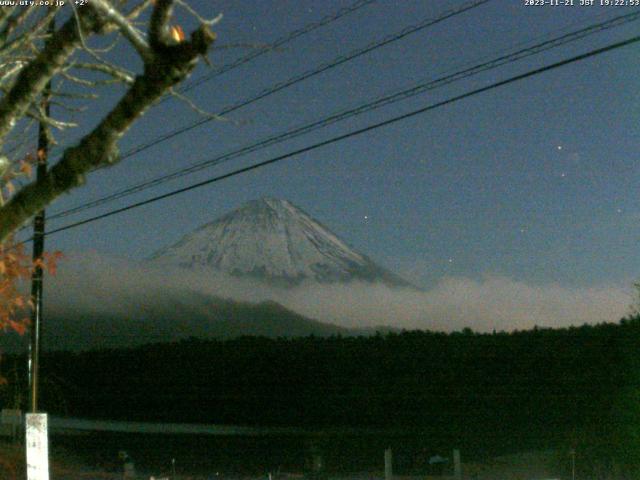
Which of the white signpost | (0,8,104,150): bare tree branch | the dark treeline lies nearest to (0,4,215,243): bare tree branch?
(0,8,104,150): bare tree branch

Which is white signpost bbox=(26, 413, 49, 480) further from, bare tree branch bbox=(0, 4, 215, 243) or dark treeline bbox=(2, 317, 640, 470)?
dark treeline bbox=(2, 317, 640, 470)

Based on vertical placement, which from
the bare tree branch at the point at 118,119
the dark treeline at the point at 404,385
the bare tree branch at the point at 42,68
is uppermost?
the bare tree branch at the point at 42,68

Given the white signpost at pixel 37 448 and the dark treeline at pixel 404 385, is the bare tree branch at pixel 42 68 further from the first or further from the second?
the dark treeline at pixel 404 385

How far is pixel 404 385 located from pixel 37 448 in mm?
29967

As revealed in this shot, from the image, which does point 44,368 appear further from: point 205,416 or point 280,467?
point 280,467

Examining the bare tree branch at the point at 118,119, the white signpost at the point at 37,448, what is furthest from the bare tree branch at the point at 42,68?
the white signpost at the point at 37,448

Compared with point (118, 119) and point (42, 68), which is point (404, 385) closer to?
point (42, 68)

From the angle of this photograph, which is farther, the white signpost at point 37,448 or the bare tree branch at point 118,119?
the white signpost at point 37,448

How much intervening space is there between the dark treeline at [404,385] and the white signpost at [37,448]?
1513 cm

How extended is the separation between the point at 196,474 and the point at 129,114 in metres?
25.0

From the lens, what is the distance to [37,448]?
1218 centimetres

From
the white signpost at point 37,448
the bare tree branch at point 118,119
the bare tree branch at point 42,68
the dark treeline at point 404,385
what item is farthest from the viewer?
the dark treeline at point 404,385

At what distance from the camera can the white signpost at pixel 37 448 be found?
12.0 metres

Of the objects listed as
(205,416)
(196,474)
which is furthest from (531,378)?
(205,416)
